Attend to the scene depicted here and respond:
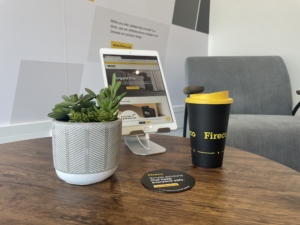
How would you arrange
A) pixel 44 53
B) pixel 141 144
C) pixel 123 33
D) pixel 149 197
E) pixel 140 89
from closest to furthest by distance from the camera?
pixel 149 197 < pixel 141 144 < pixel 140 89 < pixel 44 53 < pixel 123 33

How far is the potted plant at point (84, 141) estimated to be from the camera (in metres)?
0.48

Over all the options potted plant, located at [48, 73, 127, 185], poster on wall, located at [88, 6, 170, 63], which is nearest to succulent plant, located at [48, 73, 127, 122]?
potted plant, located at [48, 73, 127, 185]

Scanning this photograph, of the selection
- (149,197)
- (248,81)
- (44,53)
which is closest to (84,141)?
(149,197)

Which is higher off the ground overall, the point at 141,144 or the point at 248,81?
the point at 248,81

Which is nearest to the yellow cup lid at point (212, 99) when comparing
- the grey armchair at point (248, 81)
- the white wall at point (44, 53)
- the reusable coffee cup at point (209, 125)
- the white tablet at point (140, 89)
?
the reusable coffee cup at point (209, 125)

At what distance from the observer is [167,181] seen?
513 mm

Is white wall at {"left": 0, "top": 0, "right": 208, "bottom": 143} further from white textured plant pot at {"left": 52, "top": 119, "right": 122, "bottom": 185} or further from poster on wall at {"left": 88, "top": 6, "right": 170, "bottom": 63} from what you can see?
white textured plant pot at {"left": 52, "top": 119, "right": 122, "bottom": 185}

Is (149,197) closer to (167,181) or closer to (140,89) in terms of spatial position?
(167,181)

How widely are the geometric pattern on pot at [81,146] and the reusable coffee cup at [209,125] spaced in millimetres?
200

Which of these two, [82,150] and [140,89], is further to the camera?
[140,89]

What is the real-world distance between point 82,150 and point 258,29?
87.9 inches

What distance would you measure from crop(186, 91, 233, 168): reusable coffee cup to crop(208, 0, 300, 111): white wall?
1.89 metres

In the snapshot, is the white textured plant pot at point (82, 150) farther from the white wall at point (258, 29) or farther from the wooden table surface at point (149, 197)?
the white wall at point (258, 29)

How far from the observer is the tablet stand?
→ 2.39 feet
